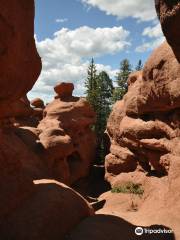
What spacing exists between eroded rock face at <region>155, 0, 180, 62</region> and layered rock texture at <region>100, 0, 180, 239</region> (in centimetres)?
602

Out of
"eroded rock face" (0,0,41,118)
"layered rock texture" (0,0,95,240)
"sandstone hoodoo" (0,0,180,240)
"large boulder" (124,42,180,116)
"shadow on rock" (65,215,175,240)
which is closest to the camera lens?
"eroded rock face" (0,0,41,118)

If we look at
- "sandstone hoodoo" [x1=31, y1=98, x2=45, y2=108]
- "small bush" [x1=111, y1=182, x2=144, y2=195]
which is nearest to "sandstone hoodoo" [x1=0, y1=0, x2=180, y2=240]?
"small bush" [x1=111, y1=182, x2=144, y2=195]

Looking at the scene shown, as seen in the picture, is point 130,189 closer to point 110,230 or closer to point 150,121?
point 150,121

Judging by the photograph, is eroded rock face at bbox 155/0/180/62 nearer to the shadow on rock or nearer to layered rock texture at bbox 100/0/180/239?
the shadow on rock

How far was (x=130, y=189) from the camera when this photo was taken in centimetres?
1752

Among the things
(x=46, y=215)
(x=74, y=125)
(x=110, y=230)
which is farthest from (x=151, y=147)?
(x=74, y=125)

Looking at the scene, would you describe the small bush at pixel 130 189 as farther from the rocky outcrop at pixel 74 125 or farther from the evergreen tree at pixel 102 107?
the evergreen tree at pixel 102 107

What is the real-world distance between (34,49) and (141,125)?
10.2m

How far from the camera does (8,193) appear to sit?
28.9 feet

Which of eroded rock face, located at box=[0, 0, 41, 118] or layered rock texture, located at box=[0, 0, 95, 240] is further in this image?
layered rock texture, located at box=[0, 0, 95, 240]

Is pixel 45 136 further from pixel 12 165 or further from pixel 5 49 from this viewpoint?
pixel 5 49

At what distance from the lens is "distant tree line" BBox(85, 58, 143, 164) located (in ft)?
115

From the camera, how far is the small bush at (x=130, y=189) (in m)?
17.0

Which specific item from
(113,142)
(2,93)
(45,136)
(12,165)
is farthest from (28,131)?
(2,93)
